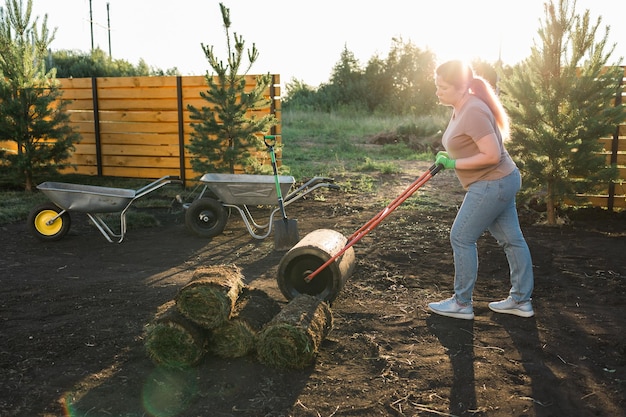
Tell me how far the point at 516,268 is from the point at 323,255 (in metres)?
1.27

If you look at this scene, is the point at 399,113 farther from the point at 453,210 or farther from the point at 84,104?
the point at 453,210

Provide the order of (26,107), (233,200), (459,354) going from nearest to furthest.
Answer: (459,354) < (233,200) < (26,107)

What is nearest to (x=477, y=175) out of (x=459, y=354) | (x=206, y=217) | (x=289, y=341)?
(x=459, y=354)

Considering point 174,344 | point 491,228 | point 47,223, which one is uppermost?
point 491,228

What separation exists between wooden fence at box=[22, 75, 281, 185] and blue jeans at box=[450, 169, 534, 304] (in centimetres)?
571

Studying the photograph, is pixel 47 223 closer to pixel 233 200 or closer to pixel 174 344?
pixel 233 200

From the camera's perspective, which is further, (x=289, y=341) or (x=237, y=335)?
(x=237, y=335)

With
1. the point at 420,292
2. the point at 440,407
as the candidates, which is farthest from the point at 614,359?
the point at 420,292

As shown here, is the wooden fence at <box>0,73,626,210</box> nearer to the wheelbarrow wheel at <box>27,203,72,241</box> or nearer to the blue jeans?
the wheelbarrow wheel at <box>27,203,72,241</box>

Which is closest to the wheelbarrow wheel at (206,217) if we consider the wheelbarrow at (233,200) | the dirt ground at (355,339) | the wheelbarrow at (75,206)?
the wheelbarrow at (233,200)

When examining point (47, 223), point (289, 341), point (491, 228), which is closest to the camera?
point (289, 341)

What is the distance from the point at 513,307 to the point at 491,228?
22.4 inches

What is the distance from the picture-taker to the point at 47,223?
21.0ft

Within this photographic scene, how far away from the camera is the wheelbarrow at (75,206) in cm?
615
